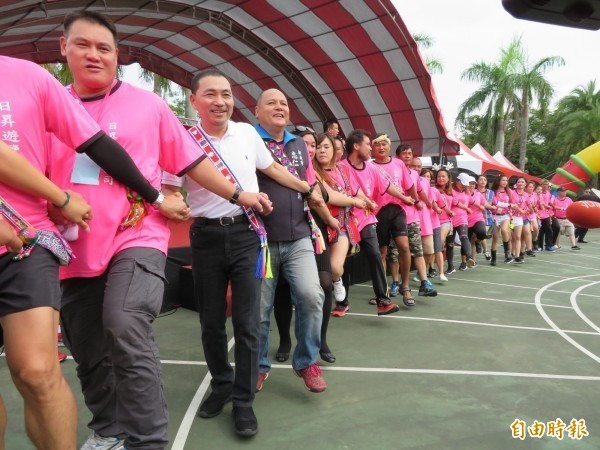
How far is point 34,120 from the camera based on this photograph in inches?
70.6

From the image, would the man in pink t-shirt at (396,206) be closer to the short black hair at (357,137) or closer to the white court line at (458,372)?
the short black hair at (357,137)

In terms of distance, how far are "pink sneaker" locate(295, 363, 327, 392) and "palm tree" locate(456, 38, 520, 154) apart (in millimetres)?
31073

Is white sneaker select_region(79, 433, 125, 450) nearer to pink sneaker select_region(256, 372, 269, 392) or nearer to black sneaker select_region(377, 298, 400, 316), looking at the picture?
pink sneaker select_region(256, 372, 269, 392)

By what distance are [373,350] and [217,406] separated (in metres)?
1.68

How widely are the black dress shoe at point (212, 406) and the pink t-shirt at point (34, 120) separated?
153cm

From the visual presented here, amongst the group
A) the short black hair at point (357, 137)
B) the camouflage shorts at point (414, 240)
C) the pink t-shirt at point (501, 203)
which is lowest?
the camouflage shorts at point (414, 240)

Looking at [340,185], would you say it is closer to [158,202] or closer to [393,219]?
[393,219]

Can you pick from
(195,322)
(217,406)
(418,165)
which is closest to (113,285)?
(217,406)

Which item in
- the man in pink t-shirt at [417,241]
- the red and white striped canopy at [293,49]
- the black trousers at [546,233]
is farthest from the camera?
the black trousers at [546,233]

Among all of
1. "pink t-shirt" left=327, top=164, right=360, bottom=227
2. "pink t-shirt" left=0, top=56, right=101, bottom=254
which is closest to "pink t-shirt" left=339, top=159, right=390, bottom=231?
"pink t-shirt" left=327, top=164, right=360, bottom=227

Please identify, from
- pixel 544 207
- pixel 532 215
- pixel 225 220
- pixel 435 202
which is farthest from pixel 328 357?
pixel 544 207

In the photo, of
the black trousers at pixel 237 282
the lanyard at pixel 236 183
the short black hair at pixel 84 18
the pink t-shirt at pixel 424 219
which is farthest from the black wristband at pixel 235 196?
the pink t-shirt at pixel 424 219

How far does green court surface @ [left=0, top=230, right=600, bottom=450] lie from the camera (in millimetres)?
2668

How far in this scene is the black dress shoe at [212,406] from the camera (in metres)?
2.87
